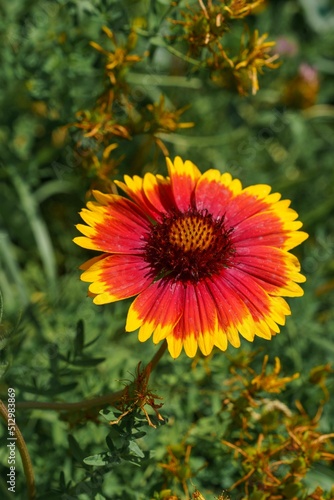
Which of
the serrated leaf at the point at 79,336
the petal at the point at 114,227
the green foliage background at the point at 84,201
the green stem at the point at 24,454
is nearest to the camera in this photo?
the green stem at the point at 24,454

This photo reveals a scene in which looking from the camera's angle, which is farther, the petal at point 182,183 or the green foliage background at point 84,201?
the green foliage background at point 84,201

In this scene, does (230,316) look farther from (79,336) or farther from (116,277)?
(79,336)

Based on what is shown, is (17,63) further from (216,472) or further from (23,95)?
(216,472)

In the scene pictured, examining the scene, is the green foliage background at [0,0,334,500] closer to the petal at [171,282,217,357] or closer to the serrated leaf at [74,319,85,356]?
the serrated leaf at [74,319,85,356]

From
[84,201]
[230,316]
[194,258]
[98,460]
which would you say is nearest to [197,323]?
[230,316]

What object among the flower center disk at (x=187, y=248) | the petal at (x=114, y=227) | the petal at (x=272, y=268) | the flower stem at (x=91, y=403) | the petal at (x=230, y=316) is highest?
the petal at (x=114, y=227)

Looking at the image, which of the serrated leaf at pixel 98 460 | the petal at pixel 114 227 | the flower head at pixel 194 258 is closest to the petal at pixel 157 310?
the flower head at pixel 194 258

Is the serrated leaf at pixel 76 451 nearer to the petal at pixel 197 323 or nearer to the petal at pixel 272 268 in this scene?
the petal at pixel 197 323

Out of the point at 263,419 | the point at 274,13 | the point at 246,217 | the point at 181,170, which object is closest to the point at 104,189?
the point at 181,170
